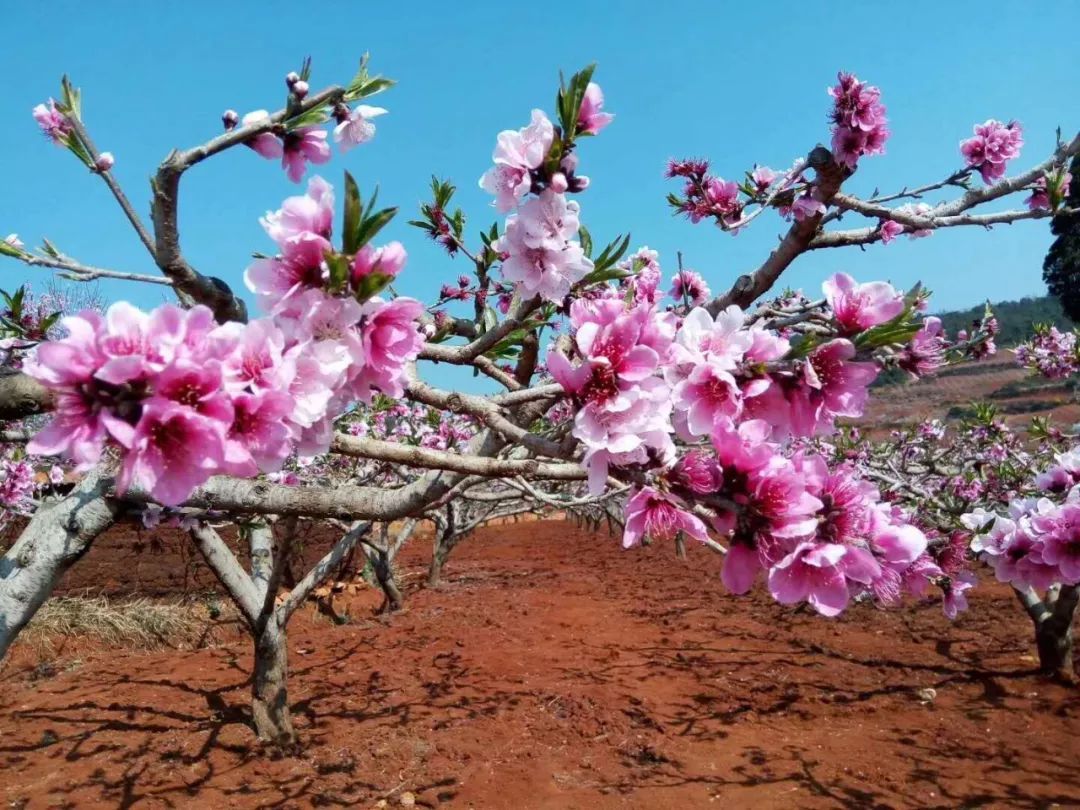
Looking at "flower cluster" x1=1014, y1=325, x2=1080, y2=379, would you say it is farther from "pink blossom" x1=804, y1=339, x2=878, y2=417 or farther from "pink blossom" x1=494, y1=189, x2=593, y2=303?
"pink blossom" x1=494, y1=189, x2=593, y2=303

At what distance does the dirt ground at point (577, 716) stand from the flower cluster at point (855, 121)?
349cm

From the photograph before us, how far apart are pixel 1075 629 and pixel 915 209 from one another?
5986 mm

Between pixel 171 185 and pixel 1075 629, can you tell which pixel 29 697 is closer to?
pixel 171 185

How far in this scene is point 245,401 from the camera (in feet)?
2.87

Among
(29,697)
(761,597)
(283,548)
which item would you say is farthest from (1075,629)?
(29,697)

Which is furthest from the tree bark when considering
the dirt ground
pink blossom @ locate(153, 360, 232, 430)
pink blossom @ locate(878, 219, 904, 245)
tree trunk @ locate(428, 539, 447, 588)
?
pink blossom @ locate(153, 360, 232, 430)

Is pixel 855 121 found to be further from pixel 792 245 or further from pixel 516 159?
pixel 516 159

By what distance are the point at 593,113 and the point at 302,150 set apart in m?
0.72

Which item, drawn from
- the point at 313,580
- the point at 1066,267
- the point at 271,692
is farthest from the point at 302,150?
the point at 1066,267

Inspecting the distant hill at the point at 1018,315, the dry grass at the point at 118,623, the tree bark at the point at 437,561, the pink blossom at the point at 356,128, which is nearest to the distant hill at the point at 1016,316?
the distant hill at the point at 1018,315

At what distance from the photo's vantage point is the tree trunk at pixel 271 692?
4.75m

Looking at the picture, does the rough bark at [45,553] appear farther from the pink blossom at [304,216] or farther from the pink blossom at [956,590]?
the pink blossom at [956,590]

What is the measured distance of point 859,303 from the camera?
1.21 metres

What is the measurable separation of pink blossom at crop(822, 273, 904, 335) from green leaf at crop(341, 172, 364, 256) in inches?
31.2
